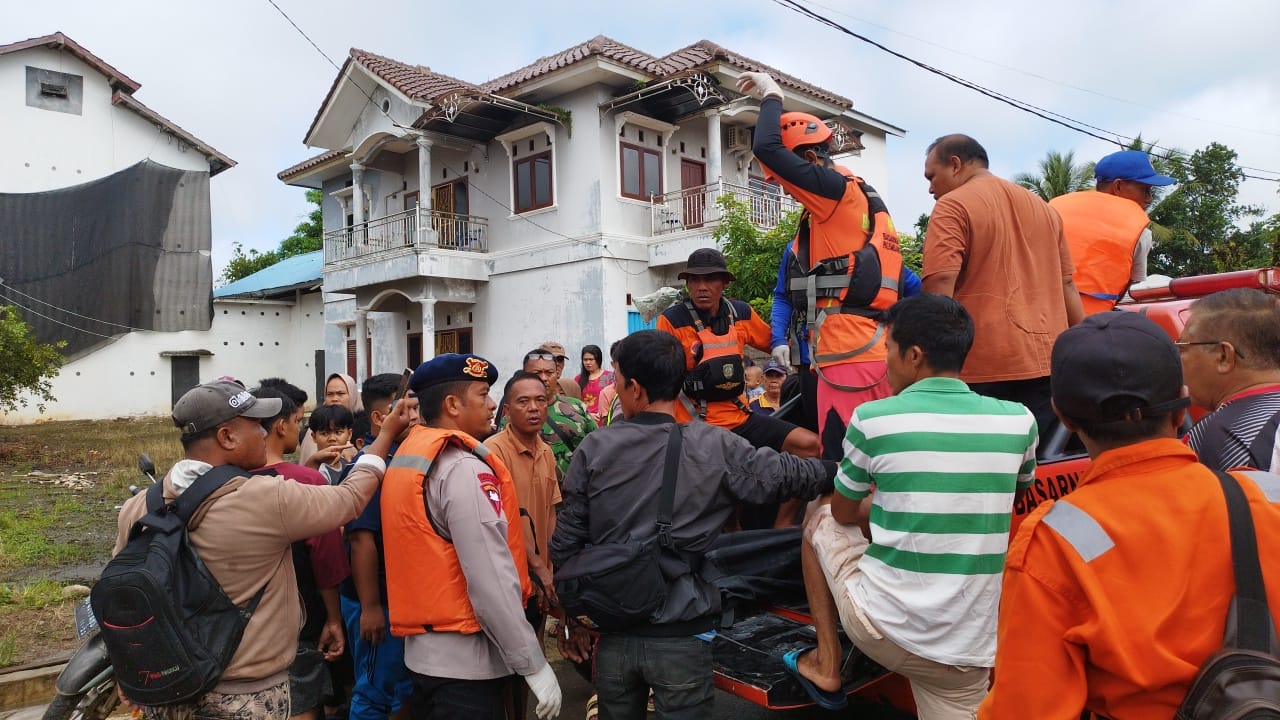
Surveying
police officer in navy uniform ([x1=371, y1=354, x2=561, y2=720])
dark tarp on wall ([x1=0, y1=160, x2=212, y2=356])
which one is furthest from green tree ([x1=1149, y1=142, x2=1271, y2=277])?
dark tarp on wall ([x1=0, y1=160, x2=212, y2=356])

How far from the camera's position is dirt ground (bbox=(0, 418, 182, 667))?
19.6ft

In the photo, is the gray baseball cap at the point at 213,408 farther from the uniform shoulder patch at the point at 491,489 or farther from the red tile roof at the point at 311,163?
the red tile roof at the point at 311,163

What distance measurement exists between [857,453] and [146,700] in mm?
2448

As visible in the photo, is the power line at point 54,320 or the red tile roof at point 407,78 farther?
the power line at point 54,320

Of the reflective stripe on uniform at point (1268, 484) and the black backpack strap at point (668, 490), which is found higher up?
the reflective stripe on uniform at point (1268, 484)

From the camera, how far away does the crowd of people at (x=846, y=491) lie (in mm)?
1541

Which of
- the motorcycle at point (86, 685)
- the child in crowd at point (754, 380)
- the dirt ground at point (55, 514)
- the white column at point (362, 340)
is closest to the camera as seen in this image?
the motorcycle at point (86, 685)

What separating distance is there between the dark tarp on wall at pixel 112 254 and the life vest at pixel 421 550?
27.1 meters

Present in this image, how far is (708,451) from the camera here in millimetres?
2967

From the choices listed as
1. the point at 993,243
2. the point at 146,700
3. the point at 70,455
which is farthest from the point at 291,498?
the point at 70,455

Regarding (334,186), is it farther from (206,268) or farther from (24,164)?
(24,164)

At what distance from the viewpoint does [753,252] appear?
47.5 ft

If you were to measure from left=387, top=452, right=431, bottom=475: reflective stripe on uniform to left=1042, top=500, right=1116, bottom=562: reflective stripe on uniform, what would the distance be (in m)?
2.17

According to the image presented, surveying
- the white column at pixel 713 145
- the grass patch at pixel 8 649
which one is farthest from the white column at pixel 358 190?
the grass patch at pixel 8 649
